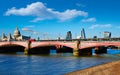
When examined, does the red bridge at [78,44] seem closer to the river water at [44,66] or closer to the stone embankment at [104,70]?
the river water at [44,66]

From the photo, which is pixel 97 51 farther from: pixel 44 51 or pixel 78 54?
pixel 78 54

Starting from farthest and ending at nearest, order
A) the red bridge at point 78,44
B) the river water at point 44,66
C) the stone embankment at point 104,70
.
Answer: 1. the red bridge at point 78,44
2. the river water at point 44,66
3. the stone embankment at point 104,70

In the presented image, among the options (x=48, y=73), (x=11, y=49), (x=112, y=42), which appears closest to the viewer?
(x=48, y=73)

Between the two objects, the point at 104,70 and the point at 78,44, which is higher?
the point at 78,44

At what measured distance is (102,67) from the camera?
92.8 ft

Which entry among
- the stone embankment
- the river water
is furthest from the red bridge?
the stone embankment

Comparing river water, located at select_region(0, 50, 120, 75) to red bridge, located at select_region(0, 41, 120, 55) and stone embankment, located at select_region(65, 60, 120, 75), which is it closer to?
red bridge, located at select_region(0, 41, 120, 55)

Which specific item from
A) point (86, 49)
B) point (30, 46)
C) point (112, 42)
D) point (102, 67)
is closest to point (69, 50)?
point (30, 46)

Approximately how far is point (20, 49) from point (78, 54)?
226 ft

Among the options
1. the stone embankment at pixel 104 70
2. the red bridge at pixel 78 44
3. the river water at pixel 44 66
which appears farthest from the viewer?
the red bridge at pixel 78 44

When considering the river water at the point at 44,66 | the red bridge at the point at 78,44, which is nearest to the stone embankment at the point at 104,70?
the river water at the point at 44,66

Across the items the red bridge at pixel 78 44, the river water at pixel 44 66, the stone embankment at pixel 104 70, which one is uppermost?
the red bridge at pixel 78 44

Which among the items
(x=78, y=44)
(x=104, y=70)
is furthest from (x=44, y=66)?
(x=78, y=44)

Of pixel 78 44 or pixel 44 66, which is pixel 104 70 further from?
pixel 78 44
